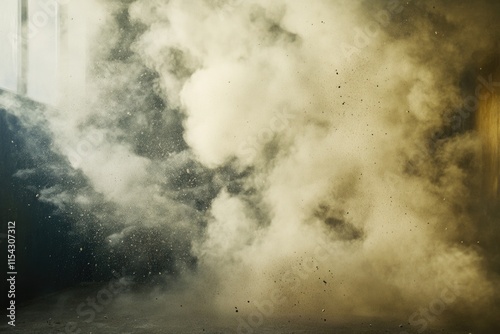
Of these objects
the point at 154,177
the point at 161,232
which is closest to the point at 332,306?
the point at 161,232

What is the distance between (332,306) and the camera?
4.77 meters

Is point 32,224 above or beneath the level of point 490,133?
above

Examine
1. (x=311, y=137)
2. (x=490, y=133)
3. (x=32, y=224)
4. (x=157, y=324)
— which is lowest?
(x=157, y=324)

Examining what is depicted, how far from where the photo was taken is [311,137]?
5.31 metres

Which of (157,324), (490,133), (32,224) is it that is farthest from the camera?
(32,224)

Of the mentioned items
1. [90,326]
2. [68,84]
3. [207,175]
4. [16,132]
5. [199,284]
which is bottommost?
[90,326]

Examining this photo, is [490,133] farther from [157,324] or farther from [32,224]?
[32,224]

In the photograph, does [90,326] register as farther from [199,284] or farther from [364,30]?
[364,30]

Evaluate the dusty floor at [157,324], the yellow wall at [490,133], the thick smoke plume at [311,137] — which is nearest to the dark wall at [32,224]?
the thick smoke plume at [311,137]

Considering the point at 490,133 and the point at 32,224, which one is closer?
the point at 490,133

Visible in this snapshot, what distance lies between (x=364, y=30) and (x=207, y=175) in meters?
2.89

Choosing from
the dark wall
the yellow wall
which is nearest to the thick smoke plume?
the yellow wall

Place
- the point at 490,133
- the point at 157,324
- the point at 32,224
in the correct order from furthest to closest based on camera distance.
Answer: the point at 32,224, the point at 490,133, the point at 157,324

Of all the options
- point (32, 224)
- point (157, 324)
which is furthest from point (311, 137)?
point (32, 224)
